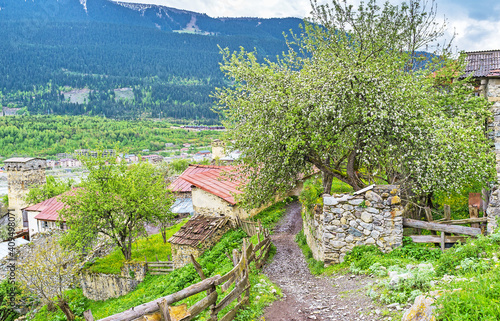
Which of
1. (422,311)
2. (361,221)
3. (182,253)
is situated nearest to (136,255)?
(182,253)

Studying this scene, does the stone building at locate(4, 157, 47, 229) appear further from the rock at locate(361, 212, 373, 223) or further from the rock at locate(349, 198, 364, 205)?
the rock at locate(361, 212, 373, 223)

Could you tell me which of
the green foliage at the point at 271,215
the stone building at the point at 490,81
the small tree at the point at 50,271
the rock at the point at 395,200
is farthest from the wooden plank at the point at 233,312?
the small tree at the point at 50,271

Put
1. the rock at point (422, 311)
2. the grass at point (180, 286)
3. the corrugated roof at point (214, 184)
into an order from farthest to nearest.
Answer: the corrugated roof at point (214, 184) < the grass at point (180, 286) < the rock at point (422, 311)

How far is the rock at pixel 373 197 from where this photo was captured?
11.5m

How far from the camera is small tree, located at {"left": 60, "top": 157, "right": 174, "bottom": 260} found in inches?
885

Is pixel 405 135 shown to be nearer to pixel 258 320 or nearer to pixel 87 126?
pixel 258 320

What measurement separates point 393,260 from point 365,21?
40.5 feet

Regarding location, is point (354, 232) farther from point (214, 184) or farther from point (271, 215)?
point (214, 184)

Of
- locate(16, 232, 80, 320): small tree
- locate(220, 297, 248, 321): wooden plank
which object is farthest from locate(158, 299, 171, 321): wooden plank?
locate(16, 232, 80, 320): small tree

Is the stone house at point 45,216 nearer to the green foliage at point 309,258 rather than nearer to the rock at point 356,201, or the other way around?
the green foliage at point 309,258

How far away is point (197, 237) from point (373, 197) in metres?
12.2

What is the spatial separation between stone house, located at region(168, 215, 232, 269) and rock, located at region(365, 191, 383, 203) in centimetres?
1162

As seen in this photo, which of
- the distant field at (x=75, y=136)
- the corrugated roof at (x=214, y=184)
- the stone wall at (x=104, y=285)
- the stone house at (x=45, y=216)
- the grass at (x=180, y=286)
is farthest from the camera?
the distant field at (x=75, y=136)

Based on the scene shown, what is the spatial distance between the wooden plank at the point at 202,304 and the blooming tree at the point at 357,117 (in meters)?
6.84
